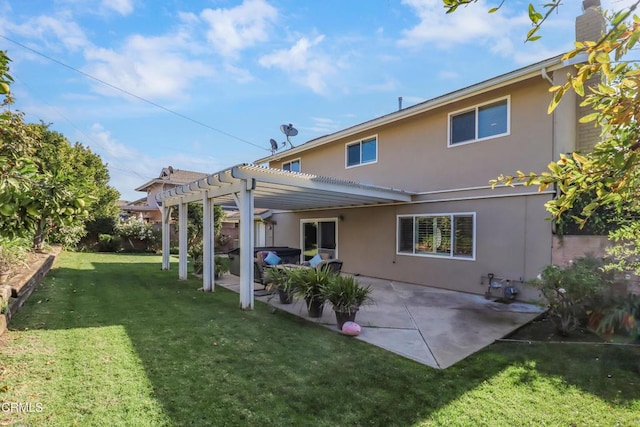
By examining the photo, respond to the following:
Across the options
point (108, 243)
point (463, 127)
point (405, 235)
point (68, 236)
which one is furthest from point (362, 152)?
point (108, 243)

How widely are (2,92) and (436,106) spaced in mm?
9746

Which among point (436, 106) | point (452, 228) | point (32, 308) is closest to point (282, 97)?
point (436, 106)

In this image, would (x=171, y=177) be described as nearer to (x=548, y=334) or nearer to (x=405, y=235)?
(x=405, y=235)

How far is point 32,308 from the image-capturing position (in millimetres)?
6340

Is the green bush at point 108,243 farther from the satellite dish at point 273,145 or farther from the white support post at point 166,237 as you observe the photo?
the satellite dish at point 273,145

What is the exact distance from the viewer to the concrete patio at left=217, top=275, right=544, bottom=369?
17.0ft

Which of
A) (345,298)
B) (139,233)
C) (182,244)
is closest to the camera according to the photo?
(345,298)

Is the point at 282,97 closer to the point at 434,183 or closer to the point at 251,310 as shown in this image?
the point at 434,183

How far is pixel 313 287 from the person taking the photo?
6496 millimetres

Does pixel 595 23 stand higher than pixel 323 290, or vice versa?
pixel 595 23

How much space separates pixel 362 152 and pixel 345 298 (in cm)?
Result: 804

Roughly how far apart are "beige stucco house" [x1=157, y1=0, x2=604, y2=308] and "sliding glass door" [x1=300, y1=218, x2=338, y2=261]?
1.90 feet

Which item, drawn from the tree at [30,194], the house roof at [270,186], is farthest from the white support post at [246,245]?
the tree at [30,194]

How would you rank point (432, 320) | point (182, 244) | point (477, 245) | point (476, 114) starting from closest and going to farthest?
point (432, 320) → point (477, 245) → point (476, 114) → point (182, 244)
